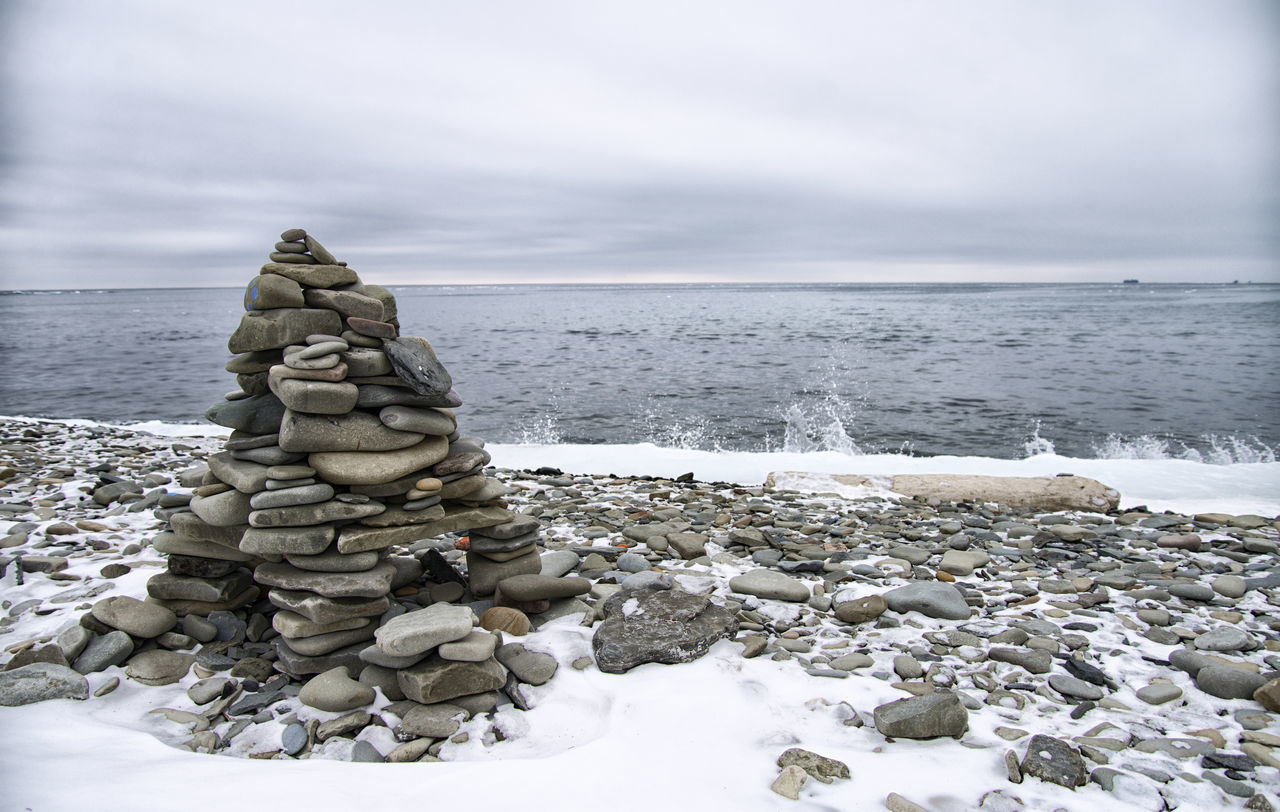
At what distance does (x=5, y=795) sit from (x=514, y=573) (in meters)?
3.38

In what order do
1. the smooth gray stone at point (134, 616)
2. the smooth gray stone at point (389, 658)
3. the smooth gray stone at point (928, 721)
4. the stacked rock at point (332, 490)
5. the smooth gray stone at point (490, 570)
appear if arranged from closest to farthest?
1. the smooth gray stone at point (928, 721)
2. the smooth gray stone at point (389, 658)
3. the stacked rock at point (332, 490)
4. the smooth gray stone at point (134, 616)
5. the smooth gray stone at point (490, 570)

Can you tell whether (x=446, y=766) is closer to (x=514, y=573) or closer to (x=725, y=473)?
(x=514, y=573)

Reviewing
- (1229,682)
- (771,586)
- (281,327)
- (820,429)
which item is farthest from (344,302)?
(820,429)

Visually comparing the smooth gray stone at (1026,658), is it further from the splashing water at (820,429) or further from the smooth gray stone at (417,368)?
the splashing water at (820,429)

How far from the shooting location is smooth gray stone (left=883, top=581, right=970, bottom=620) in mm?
5113

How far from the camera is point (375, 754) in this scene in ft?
11.7

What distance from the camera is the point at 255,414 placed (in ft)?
16.1

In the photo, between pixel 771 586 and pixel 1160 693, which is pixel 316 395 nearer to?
pixel 771 586

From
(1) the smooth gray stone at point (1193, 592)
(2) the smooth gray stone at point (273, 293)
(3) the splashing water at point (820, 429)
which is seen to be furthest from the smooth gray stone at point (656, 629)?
(3) the splashing water at point (820, 429)

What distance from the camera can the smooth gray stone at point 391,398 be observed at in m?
4.70

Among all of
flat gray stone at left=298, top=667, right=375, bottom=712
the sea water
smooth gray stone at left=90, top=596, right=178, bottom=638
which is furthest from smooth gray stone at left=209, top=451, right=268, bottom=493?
the sea water

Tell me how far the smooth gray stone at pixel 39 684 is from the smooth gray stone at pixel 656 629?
3.14m

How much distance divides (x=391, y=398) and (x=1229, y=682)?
221 inches

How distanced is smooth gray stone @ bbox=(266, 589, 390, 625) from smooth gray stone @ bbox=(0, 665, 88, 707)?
1111 mm
